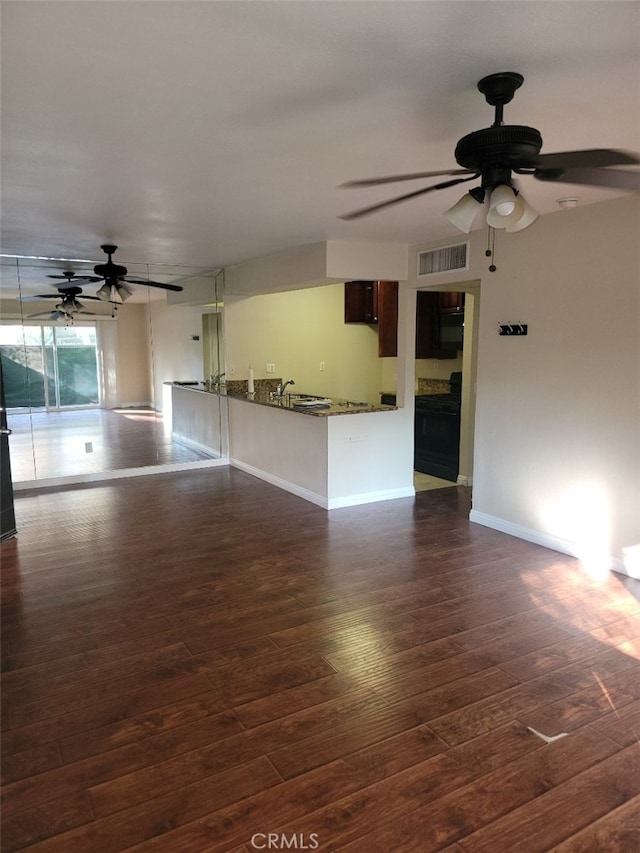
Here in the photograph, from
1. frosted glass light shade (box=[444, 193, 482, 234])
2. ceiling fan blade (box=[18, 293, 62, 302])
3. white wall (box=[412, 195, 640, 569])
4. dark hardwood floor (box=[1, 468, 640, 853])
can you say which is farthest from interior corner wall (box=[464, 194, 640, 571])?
ceiling fan blade (box=[18, 293, 62, 302])

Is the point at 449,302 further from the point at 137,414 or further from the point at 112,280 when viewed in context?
the point at 137,414

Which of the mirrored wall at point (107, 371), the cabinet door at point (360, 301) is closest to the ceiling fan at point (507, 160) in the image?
the cabinet door at point (360, 301)

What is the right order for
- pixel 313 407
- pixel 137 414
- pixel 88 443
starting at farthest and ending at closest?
pixel 137 414, pixel 88 443, pixel 313 407

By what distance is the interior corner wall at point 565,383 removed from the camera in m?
3.68

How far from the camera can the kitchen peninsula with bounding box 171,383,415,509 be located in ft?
17.7

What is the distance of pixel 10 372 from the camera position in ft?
20.2

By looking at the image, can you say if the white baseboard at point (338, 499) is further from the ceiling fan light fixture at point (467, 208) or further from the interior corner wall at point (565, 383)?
the ceiling fan light fixture at point (467, 208)

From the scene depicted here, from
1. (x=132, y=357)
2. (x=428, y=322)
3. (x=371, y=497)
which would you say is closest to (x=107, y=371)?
(x=132, y=357)

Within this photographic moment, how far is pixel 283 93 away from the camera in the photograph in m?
2.09

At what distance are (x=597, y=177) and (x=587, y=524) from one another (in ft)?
8.53

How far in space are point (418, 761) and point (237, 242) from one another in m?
4.44

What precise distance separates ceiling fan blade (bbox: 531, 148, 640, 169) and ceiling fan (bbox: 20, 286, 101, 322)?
5.20m

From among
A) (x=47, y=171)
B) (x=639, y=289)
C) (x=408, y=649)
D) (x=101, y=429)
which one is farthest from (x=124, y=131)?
(x=101, y=429)

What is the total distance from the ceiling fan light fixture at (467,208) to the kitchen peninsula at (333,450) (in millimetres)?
3171
